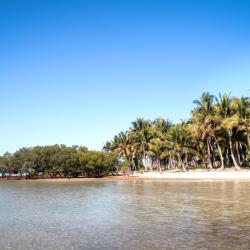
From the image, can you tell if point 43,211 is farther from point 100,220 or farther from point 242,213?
point 242,213

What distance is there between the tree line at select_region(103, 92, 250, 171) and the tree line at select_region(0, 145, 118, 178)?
7.40m

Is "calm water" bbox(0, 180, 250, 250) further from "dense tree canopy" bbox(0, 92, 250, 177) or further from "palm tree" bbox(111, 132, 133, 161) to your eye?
"palm tree" bbox(111, 132, 133, 161)

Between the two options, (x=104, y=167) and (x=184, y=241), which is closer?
(x=184, y=241)

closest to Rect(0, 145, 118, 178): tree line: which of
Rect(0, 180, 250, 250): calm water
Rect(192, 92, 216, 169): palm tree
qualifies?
Rect(192, 92, 216, 169): palm tree

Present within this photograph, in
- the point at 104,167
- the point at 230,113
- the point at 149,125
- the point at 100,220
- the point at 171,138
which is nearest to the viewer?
the point at 100,220

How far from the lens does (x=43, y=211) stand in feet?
85.7

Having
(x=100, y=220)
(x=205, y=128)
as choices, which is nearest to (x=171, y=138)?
(x=205, y=128)

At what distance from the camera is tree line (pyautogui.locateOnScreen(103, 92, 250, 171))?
66.8 metres

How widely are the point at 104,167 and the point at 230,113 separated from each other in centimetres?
4014

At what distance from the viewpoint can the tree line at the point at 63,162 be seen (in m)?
96.2

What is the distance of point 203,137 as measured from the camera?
7019 centimetres

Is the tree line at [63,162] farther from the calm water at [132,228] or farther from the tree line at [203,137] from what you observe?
the calm water at [132,228]

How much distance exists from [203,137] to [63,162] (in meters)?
43.1

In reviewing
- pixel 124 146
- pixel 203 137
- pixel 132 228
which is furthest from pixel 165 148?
pixel 132 228
